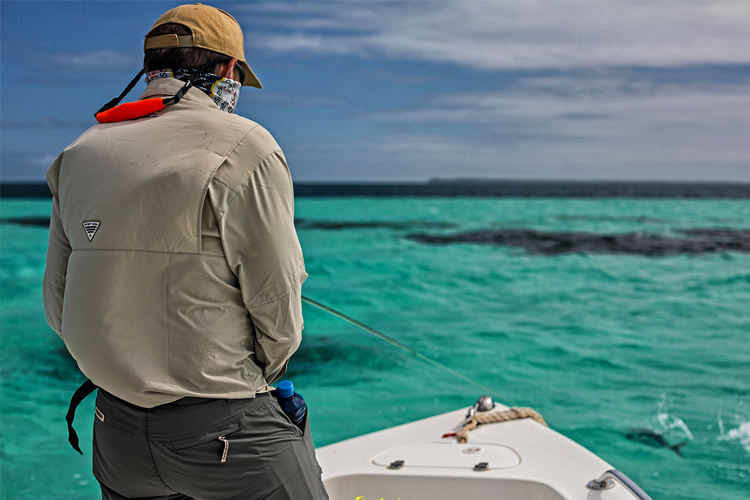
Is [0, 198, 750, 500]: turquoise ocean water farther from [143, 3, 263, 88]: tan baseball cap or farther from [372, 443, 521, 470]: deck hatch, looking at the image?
[143, 3, 263, 88]: tan baseball cap

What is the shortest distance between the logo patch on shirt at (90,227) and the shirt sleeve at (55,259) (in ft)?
0.51

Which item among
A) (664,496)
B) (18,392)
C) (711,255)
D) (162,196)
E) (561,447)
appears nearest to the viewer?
(162,196)

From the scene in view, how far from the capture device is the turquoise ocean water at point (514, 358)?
505 cm

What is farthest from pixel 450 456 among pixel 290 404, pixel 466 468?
pixel 290 404

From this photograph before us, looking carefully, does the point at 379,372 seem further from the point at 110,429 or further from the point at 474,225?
the point at 474,225

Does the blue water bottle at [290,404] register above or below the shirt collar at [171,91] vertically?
below

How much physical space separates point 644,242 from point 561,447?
20.3 m

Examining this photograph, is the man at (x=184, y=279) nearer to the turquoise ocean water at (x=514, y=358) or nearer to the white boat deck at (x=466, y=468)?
the white boat deck at (x=466, y=468)

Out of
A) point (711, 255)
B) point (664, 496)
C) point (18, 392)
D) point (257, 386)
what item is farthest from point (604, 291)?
point (257, 386)

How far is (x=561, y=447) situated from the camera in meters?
2.42

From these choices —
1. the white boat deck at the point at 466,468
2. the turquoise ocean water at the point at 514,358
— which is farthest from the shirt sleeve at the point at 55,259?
the turquoise ocean water at the point at 514,358

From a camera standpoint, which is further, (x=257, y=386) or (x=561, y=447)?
(x=561, y=447)

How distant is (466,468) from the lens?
2.25 meters

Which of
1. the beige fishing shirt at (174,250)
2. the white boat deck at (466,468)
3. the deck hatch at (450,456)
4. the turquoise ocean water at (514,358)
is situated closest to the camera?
the beige fishing shirt at (174,250)
